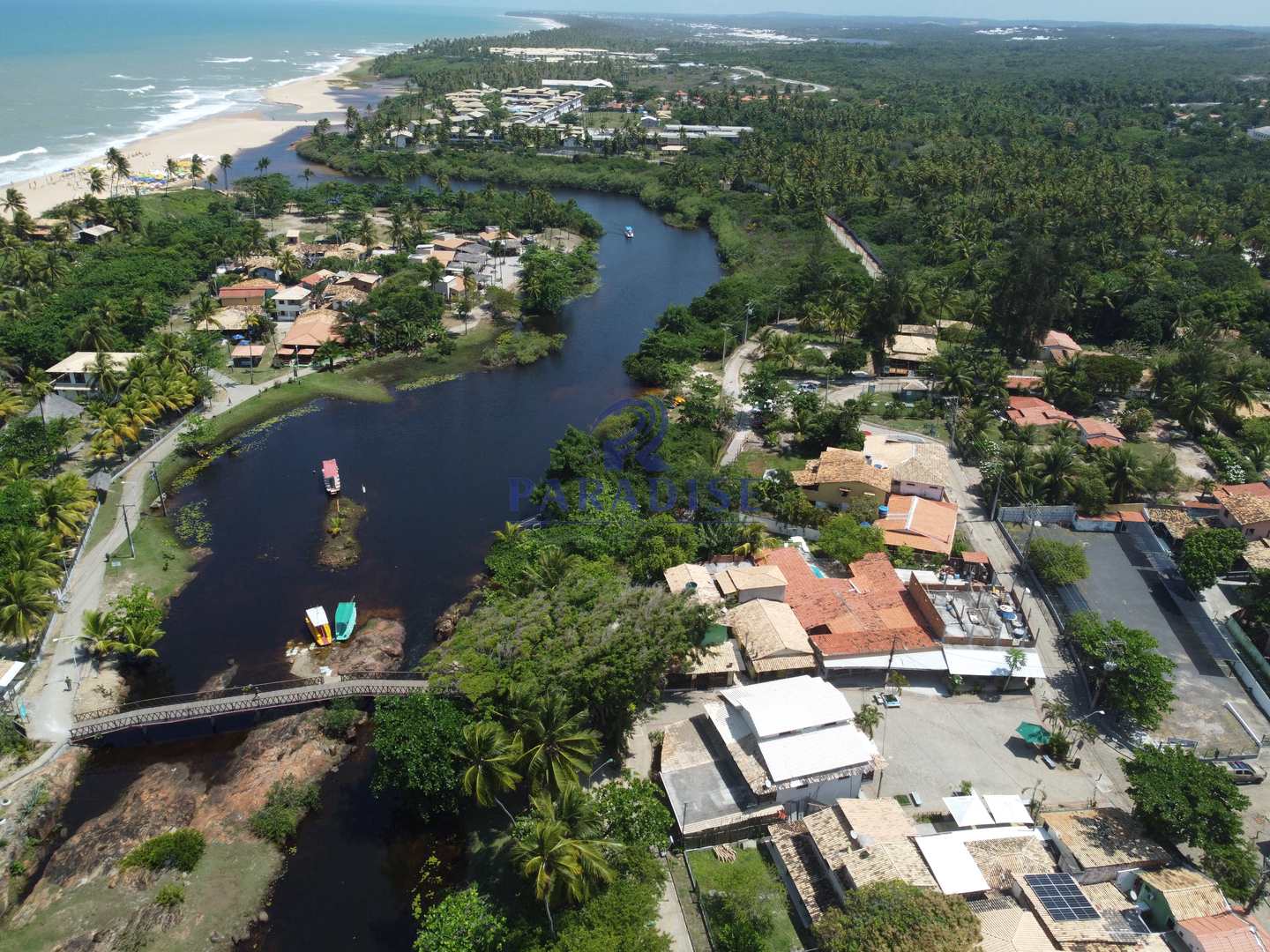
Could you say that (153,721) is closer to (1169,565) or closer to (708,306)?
(1169,565)

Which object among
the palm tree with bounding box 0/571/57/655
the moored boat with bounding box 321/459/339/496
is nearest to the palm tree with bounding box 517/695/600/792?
the palm tree with bounding box 0/571/57/655

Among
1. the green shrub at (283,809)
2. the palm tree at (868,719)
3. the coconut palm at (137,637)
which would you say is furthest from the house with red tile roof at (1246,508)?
the coconut palm at (137,637)

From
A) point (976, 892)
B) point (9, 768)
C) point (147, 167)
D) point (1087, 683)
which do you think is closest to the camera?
point (976, 892)

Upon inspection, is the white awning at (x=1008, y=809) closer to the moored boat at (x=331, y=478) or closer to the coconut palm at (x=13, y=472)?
the moored boat at (x=331, y=478)

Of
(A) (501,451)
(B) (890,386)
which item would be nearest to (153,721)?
(A) (501,451)

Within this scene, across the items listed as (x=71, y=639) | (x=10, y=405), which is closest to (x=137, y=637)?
(x=71, y=639)

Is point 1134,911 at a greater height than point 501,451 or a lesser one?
greater

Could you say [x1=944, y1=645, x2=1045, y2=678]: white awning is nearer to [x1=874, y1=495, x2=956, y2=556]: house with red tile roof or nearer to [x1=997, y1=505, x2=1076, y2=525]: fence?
[x1=874, y1=495, x2=956, y2=556]: house with red tile roof
